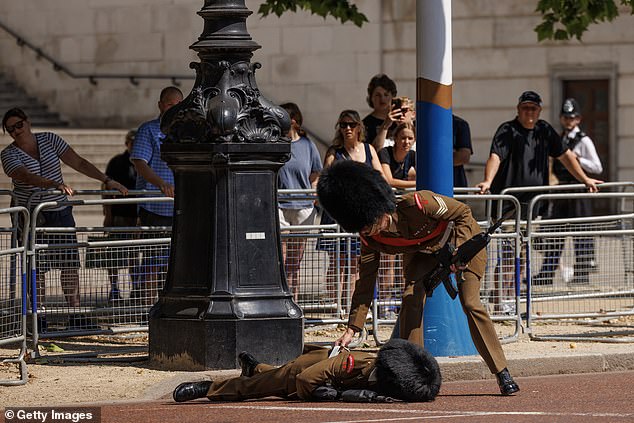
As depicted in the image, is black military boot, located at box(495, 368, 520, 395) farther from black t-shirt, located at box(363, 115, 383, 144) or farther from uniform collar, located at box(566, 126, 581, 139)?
uniform collar, located at box(566, 126, 581, 139)

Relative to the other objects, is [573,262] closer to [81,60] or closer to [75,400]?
[75,400]

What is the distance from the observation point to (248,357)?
29.7ft

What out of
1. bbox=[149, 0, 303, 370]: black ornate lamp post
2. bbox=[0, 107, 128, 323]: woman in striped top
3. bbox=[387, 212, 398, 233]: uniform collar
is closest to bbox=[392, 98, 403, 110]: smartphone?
bbox=[0, 107, 128, 323]: woman in striped top

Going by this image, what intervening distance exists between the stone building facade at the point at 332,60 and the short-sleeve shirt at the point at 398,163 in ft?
37.4

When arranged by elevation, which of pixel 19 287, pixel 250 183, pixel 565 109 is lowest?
pixel 19 287

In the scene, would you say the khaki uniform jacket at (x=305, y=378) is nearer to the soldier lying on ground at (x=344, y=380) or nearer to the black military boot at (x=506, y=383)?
the soldier lying on ground at (x=344, y=380)

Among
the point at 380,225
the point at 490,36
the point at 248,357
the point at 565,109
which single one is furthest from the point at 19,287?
the point at 490,36

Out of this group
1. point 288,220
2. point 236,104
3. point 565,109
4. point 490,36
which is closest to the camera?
point 236,104

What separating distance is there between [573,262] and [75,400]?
199 inches

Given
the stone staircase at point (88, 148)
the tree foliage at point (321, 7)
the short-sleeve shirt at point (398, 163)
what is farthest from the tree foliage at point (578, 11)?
the stone staircase at point (88, 148)

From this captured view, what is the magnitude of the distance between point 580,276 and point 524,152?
61.3 inches

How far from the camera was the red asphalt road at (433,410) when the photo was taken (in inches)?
326

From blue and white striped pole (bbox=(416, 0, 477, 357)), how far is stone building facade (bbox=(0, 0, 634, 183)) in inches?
540

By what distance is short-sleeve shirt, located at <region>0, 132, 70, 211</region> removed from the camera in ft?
40.7
